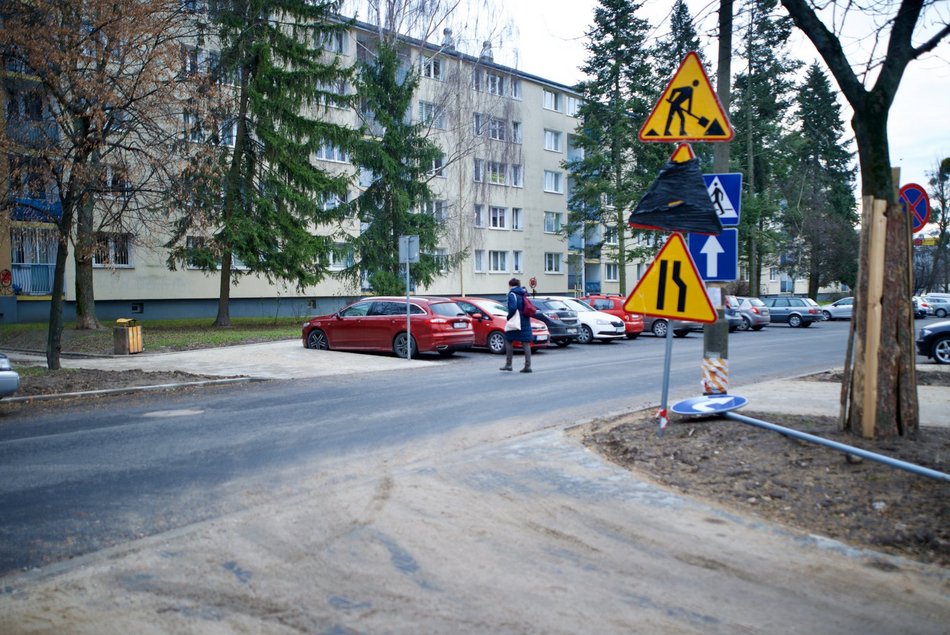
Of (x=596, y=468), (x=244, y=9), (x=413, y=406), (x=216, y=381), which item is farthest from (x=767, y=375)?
(x=244, y=9)

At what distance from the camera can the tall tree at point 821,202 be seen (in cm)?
5691

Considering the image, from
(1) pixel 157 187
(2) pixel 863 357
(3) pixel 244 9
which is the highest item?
(3) pixel 244 9

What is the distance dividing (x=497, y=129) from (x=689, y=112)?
35.8 m

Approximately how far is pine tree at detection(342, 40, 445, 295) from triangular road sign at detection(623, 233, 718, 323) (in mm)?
26207

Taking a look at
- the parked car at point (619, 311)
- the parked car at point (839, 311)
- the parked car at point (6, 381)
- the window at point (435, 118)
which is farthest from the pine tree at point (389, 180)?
the parked car at point (839, 311)

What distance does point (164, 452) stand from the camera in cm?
798

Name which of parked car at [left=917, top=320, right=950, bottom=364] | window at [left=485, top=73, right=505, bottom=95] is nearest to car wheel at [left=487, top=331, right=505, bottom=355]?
parked car at [left=917, top=320, right=950, bottom=364]

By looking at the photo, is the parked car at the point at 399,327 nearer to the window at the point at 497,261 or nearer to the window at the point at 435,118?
the window at the point at 435,118

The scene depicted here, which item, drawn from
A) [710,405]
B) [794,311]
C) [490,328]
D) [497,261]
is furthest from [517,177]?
[710,405]

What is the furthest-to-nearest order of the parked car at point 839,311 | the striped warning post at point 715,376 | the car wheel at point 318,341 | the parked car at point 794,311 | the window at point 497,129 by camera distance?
the parked car at point 839,311 → the window at point 497,129 → the parked car at point 794,311 → the car wheel at point 318,341 → the striped warning post at point 715,376

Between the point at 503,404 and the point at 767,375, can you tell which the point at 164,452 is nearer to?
A: the point at 503,404

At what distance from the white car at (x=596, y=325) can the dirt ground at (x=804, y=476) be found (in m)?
16.8

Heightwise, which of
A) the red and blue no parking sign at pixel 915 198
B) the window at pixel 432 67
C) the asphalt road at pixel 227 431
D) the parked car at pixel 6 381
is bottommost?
the asphalt road at pixel 227 431

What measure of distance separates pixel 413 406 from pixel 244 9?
75.3 ft
